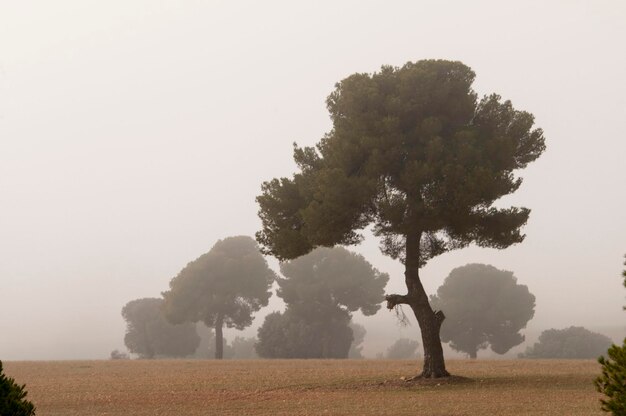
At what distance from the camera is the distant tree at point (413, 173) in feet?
92.7

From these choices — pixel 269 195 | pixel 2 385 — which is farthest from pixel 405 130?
pixel 2 385

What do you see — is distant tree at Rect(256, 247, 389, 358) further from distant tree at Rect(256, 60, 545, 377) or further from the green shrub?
the green shrub

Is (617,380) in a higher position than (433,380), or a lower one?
lower

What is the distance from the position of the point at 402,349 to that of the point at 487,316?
42.3m

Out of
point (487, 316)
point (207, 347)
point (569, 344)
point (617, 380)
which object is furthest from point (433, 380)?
point (207, 347)

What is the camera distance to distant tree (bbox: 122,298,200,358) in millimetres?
87812

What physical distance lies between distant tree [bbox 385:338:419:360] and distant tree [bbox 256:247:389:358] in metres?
43.5

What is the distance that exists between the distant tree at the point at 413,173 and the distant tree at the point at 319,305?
46.0 meters

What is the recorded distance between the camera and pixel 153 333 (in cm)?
8925

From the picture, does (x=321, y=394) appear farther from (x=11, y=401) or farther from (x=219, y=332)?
(x=219, y=332)

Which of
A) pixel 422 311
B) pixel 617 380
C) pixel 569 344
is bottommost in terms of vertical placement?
pixel 617 380

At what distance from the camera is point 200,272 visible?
77.3 m

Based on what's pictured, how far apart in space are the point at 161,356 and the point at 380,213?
239ft

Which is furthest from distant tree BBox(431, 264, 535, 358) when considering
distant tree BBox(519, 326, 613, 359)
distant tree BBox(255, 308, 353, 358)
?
distant tree BBox(255, 308, 353, 358)
